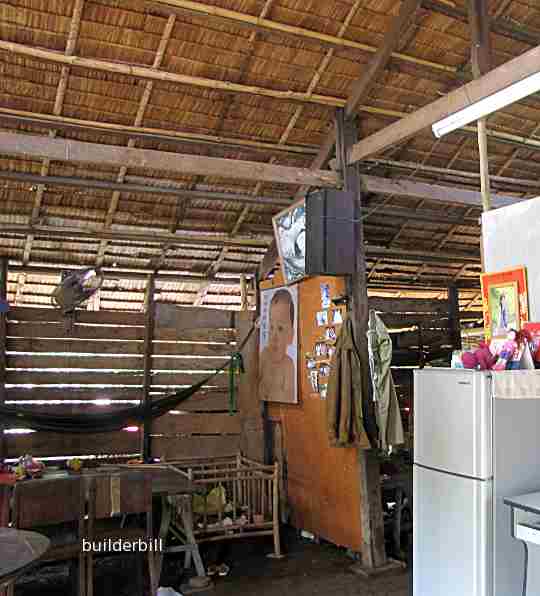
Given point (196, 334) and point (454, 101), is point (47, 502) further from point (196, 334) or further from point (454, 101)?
point (454, 101)

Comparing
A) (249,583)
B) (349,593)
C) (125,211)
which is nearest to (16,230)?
(125,211)

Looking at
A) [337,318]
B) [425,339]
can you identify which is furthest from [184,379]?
[425,339]

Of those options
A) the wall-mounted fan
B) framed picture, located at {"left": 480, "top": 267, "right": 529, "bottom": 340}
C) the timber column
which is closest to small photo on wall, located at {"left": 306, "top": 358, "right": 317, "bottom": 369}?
the timber column

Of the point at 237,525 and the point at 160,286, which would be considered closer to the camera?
the point at 237,525

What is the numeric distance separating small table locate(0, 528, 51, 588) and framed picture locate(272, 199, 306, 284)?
2.86 m

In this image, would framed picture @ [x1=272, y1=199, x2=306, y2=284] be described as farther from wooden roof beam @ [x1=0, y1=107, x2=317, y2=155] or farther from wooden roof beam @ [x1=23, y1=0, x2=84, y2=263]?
wooden roof beam @ [x1=23, y1=0, x2=84, y2=263]

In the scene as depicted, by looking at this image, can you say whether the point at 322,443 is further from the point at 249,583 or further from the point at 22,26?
the point at 22,26

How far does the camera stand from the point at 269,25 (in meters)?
4.29

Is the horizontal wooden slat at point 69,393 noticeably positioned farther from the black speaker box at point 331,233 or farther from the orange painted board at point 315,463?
the black speaker box at point 331,233

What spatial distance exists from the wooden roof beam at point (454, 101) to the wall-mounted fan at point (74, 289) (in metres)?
2.46

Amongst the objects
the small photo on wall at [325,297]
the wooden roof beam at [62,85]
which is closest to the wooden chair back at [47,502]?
the wooden roof beam at [62,85]

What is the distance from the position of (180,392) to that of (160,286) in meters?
2.60

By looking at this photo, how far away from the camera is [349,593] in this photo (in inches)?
158

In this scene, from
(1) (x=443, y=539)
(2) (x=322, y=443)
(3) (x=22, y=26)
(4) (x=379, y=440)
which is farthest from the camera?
(2) (x=322, y=443)
